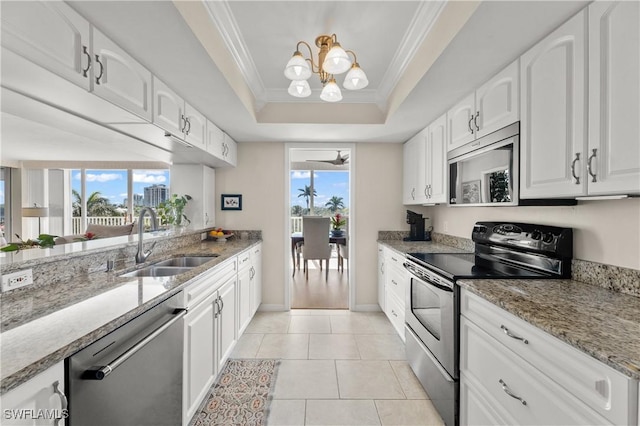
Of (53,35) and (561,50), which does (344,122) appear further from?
(53,35)

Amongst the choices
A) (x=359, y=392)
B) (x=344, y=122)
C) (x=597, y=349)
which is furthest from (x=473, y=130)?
(x=359, y=392)

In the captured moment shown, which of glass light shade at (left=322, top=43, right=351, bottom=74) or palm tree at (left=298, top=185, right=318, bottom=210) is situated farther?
palm tree at (left=298, top=185, right=318, bottom=210)

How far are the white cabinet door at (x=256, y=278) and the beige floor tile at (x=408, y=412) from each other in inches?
67.6

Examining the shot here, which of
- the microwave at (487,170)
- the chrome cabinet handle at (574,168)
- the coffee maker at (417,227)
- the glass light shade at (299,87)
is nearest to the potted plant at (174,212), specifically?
the glass light shade at (299,87)

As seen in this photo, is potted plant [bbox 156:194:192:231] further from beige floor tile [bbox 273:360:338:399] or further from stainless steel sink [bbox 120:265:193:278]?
beige floor tile [bbox 273:360:338:399]

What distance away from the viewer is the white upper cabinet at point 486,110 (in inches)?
64.3

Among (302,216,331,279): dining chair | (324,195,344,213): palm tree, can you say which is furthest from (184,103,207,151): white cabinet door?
(324,195,344,213): palm tree

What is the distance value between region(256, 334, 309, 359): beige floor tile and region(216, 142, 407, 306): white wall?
0.82 meters

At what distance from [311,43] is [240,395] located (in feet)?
8.32

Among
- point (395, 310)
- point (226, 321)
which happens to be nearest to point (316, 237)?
point (395, 310)

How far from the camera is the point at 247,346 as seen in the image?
2738 mm

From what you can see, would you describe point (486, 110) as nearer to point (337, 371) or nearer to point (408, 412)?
point (408, 412)

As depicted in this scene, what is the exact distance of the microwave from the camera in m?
1.61

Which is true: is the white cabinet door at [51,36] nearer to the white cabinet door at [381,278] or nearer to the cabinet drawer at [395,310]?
the cabinet drawer at [395,310]
